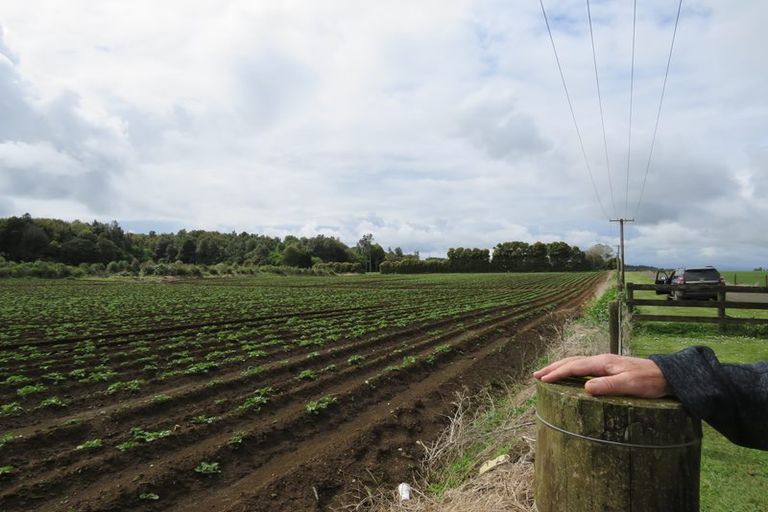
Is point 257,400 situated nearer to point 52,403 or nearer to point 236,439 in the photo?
point 236,439

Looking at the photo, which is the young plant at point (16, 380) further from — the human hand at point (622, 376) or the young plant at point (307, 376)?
→ the human hand at point (622, 376)

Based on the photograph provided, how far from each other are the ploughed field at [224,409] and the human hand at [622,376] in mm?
4503

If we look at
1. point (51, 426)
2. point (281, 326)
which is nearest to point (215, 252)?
point (281, 326)

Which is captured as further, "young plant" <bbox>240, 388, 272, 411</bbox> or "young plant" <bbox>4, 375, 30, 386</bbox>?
→ "young plant" <bbox>4, 375, 30, 386</bbox>

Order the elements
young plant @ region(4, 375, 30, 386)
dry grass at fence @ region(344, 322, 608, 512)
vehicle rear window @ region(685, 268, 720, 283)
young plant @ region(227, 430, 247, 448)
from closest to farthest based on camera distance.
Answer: dry grass at fence @ region(344, 322, 608, 512) < young plant @ region(227, 430, 247, 448) < young plant @ region(4, 375, 30, 386) < vehicle rear window @ region(685, 268, 720, 283)

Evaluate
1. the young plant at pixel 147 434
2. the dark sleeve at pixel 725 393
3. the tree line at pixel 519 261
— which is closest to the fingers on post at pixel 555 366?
the dark sleeve at pixel 725 393

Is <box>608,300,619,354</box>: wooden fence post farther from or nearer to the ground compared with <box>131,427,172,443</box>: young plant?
farther from the ground

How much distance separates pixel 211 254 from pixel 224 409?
14763 centimetres

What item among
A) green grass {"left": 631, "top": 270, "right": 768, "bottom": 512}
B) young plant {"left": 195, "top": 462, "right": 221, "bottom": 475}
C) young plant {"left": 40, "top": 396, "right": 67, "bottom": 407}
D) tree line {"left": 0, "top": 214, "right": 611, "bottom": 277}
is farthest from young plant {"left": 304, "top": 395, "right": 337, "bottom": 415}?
tree line {"left": 0, "top": 214, "right": 611, "bottom": 277}

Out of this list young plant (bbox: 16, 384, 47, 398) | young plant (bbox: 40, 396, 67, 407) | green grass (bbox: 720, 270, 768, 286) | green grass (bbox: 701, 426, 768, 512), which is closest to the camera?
green grass (bbox: 701, 426, 768, 512)

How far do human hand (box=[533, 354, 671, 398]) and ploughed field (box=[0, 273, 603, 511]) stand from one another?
450cm

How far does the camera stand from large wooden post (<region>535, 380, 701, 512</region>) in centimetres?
139

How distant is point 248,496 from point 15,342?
41.7ft

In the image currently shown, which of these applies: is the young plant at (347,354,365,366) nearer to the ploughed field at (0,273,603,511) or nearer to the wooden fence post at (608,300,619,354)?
the ploughed field at (0,273,603,511)
